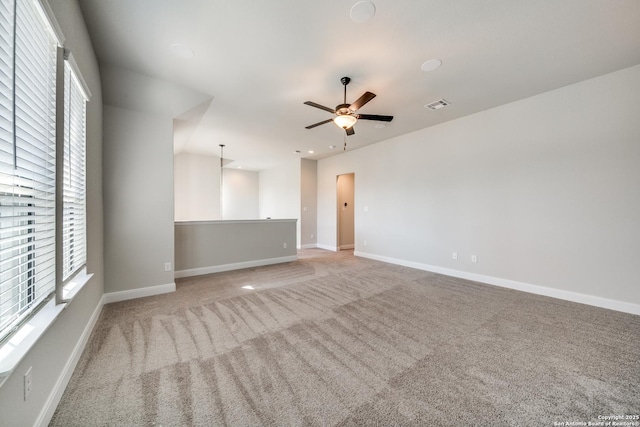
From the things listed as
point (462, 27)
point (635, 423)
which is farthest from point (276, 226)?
point (635, 423)

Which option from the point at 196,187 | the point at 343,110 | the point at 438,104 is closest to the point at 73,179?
the point at 343,110

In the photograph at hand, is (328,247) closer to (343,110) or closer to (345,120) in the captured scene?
(345,120)

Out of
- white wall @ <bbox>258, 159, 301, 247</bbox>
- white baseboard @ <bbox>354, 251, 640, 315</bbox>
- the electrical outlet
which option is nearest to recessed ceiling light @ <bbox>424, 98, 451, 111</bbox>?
white baseboard @ <bbox>354, 251, 640, 315</bbox>

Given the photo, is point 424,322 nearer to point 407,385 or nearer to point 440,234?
point 407,385

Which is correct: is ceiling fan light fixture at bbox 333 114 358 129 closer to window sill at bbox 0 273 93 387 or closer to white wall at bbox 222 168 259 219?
window sill at bbox 0 273 93 387

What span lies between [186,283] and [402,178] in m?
4.62

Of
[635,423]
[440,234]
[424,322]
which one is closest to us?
[635,423]

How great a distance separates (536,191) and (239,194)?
8306 mm

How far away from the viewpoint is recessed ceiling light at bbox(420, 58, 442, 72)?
2.60 m

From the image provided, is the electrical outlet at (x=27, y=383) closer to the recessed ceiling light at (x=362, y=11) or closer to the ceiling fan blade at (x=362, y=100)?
the recessed ceiling light at (x=362, y=11)

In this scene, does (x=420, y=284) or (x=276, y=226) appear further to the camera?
(x=276, y=226)

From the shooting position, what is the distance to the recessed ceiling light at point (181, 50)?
2329 mm

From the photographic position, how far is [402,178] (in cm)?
515

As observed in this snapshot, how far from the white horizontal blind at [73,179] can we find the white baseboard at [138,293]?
1154 mm
